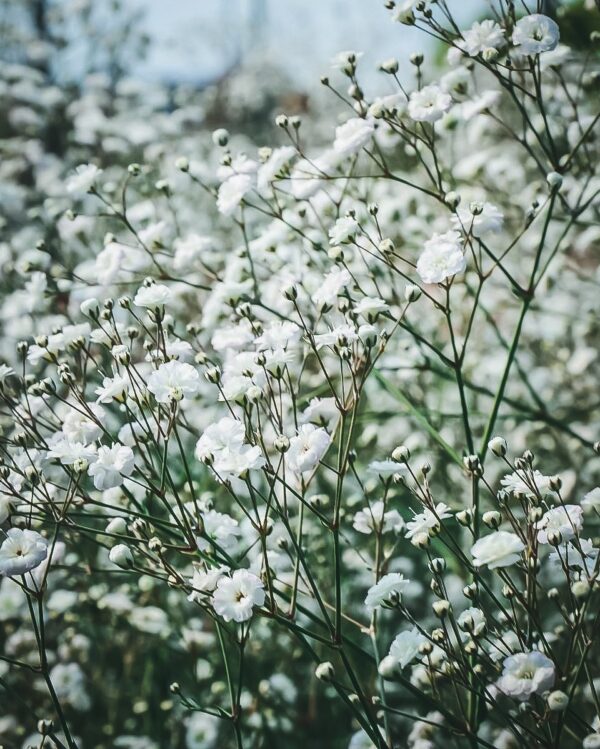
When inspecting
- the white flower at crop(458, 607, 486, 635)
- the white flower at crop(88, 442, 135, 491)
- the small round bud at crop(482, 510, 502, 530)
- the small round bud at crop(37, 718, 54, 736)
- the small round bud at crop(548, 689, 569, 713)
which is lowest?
the small round bud at crop(548, 689, 569, 713)

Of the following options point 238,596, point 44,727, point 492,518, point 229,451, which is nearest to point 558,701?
point 492,518

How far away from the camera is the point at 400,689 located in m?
2.72

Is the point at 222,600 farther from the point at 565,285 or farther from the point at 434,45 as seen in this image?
the point at 434,45

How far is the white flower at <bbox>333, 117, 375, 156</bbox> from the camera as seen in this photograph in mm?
1830

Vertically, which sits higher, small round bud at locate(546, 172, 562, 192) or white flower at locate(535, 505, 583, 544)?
small round bud at locate(546, 172, 562, 192)

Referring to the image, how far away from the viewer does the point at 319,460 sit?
146 centimetres

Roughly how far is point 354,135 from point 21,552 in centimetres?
123

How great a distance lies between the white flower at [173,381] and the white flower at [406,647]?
2.03ft

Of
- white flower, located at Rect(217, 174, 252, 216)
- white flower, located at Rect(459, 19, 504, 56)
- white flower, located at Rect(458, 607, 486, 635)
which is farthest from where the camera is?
white flower, located at Rect(217, 174, 252, 216)

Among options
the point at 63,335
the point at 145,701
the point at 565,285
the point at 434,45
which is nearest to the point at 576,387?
the point at 565,285

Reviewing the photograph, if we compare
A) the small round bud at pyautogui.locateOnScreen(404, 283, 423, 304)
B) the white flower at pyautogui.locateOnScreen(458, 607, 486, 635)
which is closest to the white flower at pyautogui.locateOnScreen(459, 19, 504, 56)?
the small round bud at pyautogui.locateOnScreen(404, 283, 423, 304)

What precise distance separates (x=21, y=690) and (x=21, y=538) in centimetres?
182

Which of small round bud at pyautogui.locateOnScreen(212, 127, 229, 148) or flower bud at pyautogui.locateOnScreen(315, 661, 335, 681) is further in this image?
small round bud at pyautogui.locateOnScreen(212, 127, 229, 148)

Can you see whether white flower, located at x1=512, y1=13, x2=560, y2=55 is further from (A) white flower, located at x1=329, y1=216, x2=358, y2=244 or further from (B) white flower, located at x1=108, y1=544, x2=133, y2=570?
(B) white flower, located at x1=108, y1=544, x2=133, y2=570
